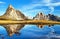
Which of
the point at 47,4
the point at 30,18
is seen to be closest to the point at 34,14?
the point at 30,18

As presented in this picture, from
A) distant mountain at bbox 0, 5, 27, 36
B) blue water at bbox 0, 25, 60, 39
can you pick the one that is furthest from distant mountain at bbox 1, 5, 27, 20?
blue water at bbox 0, 25, 60, 39

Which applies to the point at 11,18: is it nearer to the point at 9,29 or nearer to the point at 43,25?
the point at 9,29

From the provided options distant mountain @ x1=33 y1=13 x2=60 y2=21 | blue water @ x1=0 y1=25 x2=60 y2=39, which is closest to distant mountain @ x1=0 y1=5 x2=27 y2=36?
blue water @ x1=0 y1=25 x2=60 y2=39

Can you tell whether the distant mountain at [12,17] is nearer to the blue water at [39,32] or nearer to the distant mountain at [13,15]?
the distant mountain at [13,15]

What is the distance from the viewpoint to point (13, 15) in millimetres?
3668

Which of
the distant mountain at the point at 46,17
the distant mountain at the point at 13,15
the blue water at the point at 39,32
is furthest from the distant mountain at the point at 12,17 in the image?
the distant mountain at the point at 46,17

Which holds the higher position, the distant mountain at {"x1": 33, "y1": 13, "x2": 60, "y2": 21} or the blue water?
the distant mountain at {"x1": 33, "y1": 13, "x2": 60, "y2": 21}

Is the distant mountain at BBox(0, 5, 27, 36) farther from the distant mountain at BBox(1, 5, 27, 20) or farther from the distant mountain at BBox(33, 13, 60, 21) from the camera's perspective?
the distant mountain at BBox(33, 13, 60, 21)

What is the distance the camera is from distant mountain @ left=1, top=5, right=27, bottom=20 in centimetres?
363

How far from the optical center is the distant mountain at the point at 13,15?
143 inches

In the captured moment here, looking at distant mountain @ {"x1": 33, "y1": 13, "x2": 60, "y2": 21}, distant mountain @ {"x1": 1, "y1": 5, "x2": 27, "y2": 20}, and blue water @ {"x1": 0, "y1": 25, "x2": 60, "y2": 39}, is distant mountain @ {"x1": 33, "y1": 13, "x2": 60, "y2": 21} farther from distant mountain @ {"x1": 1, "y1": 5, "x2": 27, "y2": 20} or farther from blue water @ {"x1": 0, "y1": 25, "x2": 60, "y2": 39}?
distant mountain @ {"x1": 1, "y1": 5, "x2": 27, "y2": 20}

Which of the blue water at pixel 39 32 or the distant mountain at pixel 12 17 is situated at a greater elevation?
the distant mountain at pixel 12 17

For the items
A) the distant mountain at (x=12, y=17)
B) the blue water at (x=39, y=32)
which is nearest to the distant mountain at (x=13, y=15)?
the distant mountain at (x=12, y=17)

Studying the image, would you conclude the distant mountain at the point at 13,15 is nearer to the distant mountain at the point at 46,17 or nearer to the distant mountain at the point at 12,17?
the distant mountain at the point at 12,17
